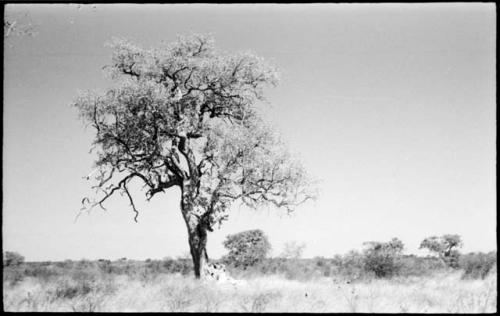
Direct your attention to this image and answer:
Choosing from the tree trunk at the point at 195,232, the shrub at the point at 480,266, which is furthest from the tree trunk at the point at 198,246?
the shrub at the point at 480,266

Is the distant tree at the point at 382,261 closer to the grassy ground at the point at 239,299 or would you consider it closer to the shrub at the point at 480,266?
the shrub at the point at 480,266

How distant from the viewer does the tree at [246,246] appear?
4172 centimetres

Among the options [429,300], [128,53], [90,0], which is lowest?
[429,300]

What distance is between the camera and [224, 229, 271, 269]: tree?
Result: 137 feet

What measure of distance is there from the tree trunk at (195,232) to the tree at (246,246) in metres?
22.7

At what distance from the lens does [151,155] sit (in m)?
18.2

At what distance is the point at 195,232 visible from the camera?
1784 cm

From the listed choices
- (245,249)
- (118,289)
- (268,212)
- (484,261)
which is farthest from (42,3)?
(245,249)

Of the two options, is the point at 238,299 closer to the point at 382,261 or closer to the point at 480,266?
the point at 382,261

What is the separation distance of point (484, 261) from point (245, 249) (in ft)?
76.7

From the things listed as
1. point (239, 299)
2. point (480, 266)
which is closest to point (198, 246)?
point (239, 299)

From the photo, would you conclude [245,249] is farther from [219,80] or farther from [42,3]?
[42,3]

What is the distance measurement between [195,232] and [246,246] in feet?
88.4

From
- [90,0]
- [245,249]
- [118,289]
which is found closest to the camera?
[90,0]
